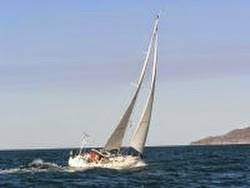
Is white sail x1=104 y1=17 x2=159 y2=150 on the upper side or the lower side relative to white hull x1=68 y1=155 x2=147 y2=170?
upper

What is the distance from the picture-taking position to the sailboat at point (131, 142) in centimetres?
9025

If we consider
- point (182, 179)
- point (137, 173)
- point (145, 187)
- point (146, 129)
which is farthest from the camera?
point (146, 129)

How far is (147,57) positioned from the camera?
93.4 meters

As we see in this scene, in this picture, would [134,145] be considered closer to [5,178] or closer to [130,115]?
[130,115]

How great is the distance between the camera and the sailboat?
90.2 meters

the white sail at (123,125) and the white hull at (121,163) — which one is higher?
the white sail at (123,125)

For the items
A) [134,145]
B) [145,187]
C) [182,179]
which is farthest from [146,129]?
[145,187]

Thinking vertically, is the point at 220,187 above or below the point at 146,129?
below

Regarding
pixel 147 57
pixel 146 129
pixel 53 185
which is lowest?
pixel 53 185

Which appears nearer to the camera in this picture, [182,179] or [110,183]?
[110,183]

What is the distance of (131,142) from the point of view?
91.1 metres

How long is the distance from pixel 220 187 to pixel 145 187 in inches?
256

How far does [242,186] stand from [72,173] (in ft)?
76.6

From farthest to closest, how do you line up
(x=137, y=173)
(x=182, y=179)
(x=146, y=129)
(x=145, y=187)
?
(x=146, y=129), (x=137, y=173), (x=182, y=179), (x=145, y=187)
